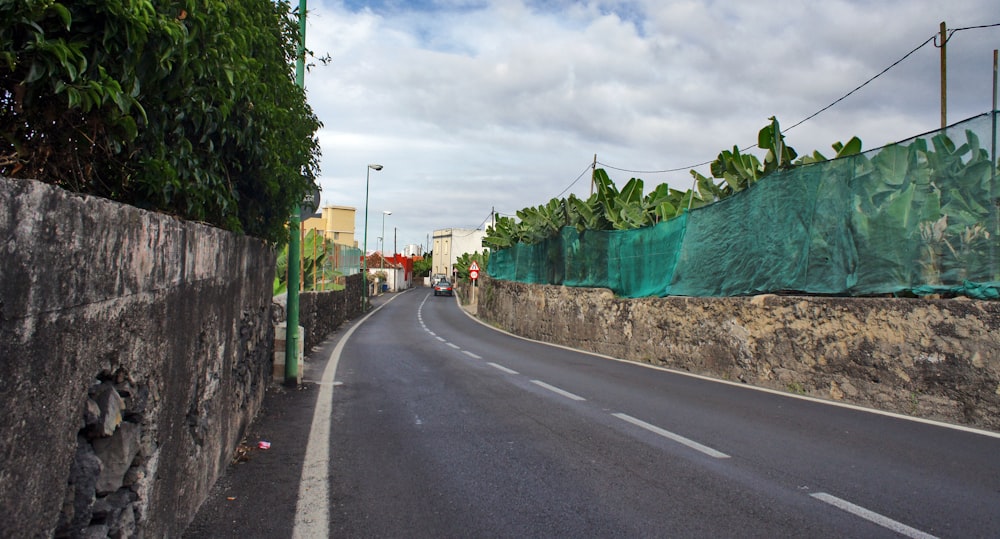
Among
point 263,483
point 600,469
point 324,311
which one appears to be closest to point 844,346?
point 600,469

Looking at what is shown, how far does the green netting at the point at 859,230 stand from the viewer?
827 centimetres

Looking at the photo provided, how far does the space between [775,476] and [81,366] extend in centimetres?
470

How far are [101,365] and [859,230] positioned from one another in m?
9.88

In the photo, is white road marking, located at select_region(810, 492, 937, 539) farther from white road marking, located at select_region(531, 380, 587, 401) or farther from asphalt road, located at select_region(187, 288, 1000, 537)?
white road marking, located at select_region(531, 380, 587, 401)

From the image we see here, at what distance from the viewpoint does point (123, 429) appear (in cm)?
283

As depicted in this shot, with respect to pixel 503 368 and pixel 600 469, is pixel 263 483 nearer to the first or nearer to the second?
pixel 600 469

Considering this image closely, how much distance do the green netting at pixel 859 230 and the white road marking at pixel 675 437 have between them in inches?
169

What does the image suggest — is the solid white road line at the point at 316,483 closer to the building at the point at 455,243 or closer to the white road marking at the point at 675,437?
the white road marking at the point at 675,437

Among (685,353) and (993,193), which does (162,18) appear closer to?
(993,193)

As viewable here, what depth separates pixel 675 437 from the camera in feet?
21.7

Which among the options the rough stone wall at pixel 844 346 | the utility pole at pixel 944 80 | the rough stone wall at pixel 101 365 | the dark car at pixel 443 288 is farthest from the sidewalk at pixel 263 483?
the dark car at pixel 443 288

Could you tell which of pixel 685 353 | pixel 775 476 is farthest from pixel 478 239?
pixel 775 476

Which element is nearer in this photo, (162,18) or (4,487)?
(4,487)

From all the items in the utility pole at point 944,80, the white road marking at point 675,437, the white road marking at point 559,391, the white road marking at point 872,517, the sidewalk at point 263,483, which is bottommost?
the sidewalk at point 263,483
